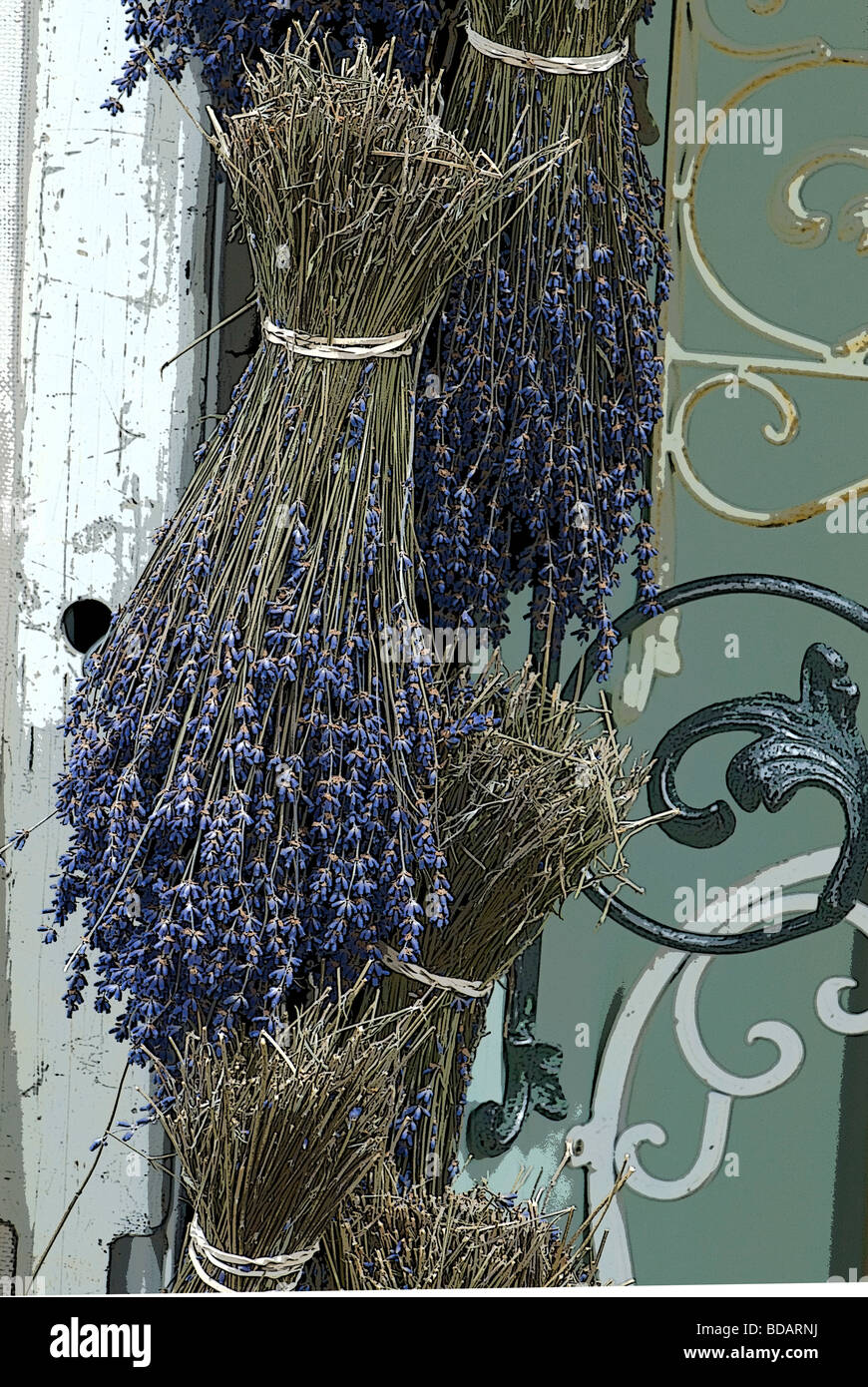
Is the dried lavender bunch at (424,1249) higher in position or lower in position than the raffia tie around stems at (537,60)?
lower

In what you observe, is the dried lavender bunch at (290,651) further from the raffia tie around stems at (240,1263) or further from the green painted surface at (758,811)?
the green painted surface at (758,811)

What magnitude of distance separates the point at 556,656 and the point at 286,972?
0.55 meters

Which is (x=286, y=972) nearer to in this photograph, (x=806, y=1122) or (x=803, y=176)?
(x=806, y=1122)

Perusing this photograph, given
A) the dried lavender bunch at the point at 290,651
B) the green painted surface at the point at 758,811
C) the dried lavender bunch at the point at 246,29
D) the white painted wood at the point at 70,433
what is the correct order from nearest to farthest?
1. the dried lavender bunch at the point at 290,651
2. the dried lavender bunch at the point at 246,29
3. the white painted wood at the point at 70,433
4. the green painted surface at the point at 758,811

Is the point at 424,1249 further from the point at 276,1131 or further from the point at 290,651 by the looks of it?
the point at 290,651

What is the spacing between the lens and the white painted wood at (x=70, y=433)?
4.67 ft

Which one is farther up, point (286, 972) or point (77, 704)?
point (77, 704)

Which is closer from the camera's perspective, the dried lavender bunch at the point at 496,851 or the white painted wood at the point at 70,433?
the dried lavender bunch at the point at 496,851

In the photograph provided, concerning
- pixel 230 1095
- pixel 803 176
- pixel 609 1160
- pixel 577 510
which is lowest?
pixel 609 1160

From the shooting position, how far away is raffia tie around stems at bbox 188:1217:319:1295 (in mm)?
1142

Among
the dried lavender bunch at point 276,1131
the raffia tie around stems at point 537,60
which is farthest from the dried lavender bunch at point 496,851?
the raffia tie around stems at point 537,60

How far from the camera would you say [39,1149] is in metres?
1.51

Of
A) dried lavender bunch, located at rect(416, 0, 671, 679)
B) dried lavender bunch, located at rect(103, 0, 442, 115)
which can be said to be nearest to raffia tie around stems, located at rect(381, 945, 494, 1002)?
dried lavender bunch, located at rect(416, 0, 671, 679)
